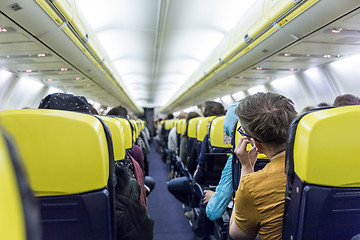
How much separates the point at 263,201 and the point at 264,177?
120 millimetres

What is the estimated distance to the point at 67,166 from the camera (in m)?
1.12

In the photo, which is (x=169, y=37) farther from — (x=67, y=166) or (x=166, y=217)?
(x=67, y=166)

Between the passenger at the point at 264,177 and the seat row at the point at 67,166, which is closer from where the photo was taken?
the seat row at the point at 67,166

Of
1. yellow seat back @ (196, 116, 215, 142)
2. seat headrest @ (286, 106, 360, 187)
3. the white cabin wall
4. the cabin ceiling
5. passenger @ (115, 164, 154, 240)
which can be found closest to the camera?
seat headrest @ (286, 106, 360, 187)

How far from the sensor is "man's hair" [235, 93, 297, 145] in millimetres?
1328

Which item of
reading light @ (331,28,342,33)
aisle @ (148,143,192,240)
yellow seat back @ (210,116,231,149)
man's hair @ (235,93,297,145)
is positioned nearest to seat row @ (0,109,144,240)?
man's hair @ (235,93,297,145)

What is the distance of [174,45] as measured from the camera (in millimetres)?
7434

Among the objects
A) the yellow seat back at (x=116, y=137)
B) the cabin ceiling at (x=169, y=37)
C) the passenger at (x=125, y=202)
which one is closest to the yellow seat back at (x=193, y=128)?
the cabin ceiling at (x=169, y=37)

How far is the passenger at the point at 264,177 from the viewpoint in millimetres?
1273

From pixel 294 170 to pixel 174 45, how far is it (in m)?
6.79

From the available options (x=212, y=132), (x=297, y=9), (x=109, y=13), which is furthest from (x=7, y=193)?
(x=109, y=13)

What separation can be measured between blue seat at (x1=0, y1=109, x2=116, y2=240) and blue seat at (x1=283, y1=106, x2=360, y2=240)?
0.87 m

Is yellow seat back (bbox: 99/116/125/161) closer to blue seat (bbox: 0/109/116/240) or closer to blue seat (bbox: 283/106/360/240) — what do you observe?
blue seat (bbox: 0/109/116/240)

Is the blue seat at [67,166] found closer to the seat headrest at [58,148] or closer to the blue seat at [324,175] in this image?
the seat headrest at [58,148]
